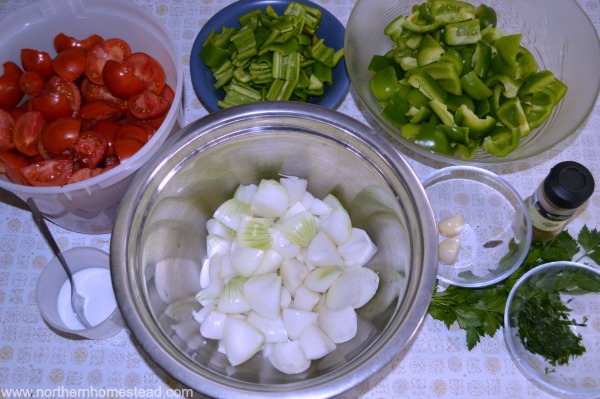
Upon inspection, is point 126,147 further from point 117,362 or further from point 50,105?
point 117,362

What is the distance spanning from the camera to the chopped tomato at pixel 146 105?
1.24 m

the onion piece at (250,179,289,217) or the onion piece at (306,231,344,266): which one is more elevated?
the onion piece at (250,179,289,217)

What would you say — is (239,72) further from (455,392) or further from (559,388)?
(559,388)

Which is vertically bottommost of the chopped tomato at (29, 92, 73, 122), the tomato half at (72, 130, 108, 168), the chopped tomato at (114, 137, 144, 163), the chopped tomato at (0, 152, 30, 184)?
the chopped tomato at (0, 152, 30, 184)

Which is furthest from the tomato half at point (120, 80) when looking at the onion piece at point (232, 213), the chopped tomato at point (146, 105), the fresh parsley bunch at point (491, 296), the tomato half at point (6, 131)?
the fresh parsley bunch at point (491, 296)

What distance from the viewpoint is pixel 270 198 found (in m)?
1.14

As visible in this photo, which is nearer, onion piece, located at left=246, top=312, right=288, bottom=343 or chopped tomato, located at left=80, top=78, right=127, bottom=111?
onion piece, located at left=246, top=312, right=288, bottom=343

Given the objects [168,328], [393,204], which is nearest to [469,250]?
[393,204]

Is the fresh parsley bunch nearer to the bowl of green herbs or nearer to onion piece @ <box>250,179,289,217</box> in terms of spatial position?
the bowl of green herbs

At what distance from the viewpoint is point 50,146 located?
1.18 meters

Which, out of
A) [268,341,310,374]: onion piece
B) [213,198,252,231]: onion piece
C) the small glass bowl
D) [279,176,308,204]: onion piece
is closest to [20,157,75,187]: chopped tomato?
[213,198,252,231]: onion piece

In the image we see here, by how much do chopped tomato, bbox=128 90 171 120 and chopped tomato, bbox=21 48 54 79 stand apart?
217 millimetres

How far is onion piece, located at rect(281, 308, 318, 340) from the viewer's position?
107 cm

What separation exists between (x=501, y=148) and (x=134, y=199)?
0.81 m
